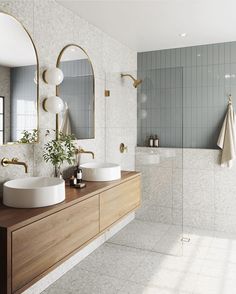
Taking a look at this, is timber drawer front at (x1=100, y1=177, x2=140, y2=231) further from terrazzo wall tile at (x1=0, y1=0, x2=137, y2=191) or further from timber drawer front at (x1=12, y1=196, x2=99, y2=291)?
terrazzo wall tile at (x1=0, y1=0, x2=137, y2=191)

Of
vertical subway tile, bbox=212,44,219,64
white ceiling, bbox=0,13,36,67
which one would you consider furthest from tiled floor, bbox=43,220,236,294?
vertical subway tile, bbox=212,44,219,64

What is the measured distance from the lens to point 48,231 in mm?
1732

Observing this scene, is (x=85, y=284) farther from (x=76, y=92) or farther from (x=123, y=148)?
(x=76, y=92)

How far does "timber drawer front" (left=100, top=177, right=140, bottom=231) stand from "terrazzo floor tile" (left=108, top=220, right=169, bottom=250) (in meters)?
0.47

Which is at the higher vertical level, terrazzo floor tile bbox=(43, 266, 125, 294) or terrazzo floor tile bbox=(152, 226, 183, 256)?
terrazzo floor tile bbox=(152, 226, 183, 256)

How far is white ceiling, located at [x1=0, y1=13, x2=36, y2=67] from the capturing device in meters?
2.00

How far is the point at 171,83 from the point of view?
10.8 feet

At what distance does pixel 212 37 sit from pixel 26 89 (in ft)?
7.98

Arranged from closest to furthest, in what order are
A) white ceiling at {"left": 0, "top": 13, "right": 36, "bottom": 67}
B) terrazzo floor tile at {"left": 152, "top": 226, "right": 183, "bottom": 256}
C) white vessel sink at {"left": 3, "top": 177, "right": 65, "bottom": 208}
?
white vessel sink at {"left": 3, "top": 177, "right": 65, "bottom": 208} → white ceiling at {"left": 0, "top": 13, "right": 36, "bottom": 67} → terrazzo floor tile at {"left": 152, "top": 226, "right": 183, "bottom": 256}

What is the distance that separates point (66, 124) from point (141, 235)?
5.40 feet

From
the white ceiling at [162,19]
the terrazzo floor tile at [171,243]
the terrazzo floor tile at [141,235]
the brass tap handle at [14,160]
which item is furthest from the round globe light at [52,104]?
the terrazzo floor tile at [171,243]

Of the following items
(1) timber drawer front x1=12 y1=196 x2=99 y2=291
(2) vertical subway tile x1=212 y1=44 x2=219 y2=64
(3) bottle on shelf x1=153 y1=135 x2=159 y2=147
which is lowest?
(1) timber drawer front x1=12 y1=196 x2=99 y2=291

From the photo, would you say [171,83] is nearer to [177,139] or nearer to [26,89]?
[177,139]

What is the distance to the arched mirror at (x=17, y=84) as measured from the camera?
203 centimetres
